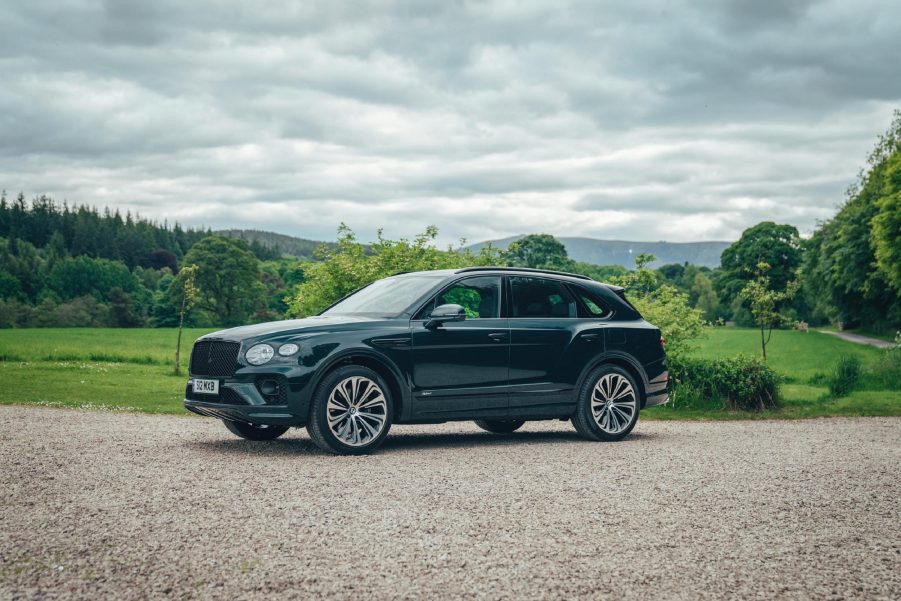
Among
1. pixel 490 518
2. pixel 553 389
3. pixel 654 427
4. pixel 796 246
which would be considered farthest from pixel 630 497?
pixel 796 246

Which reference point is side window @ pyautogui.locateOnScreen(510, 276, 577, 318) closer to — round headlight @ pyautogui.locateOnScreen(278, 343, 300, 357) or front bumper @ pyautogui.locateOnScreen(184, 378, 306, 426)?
round headlight @ pyautogui.locateOnScreen(278, 343, 300, 357)

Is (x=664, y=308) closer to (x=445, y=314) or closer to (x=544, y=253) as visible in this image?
(x=445, y=314)

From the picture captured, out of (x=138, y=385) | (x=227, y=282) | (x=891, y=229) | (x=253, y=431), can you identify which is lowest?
(x=138, y=385)

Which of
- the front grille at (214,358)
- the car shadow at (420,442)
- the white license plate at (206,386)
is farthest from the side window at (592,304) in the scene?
the white license plate at (206,386)

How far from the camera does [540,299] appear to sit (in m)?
10.8

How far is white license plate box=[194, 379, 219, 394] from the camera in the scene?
909 centimetres

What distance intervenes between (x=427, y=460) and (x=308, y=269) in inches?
531

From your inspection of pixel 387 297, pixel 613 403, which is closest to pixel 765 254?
pixel 613 403

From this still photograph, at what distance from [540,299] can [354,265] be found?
11.0 meters

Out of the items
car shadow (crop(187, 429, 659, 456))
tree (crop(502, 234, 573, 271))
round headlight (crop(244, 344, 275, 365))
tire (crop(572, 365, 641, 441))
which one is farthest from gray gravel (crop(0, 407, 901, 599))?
tree (crop(502, 234, 573, 271))

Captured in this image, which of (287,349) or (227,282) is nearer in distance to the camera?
(287,349)

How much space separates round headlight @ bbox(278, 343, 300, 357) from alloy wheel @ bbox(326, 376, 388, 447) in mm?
535

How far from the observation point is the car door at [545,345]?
10.3 metres

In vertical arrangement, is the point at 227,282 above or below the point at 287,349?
above
